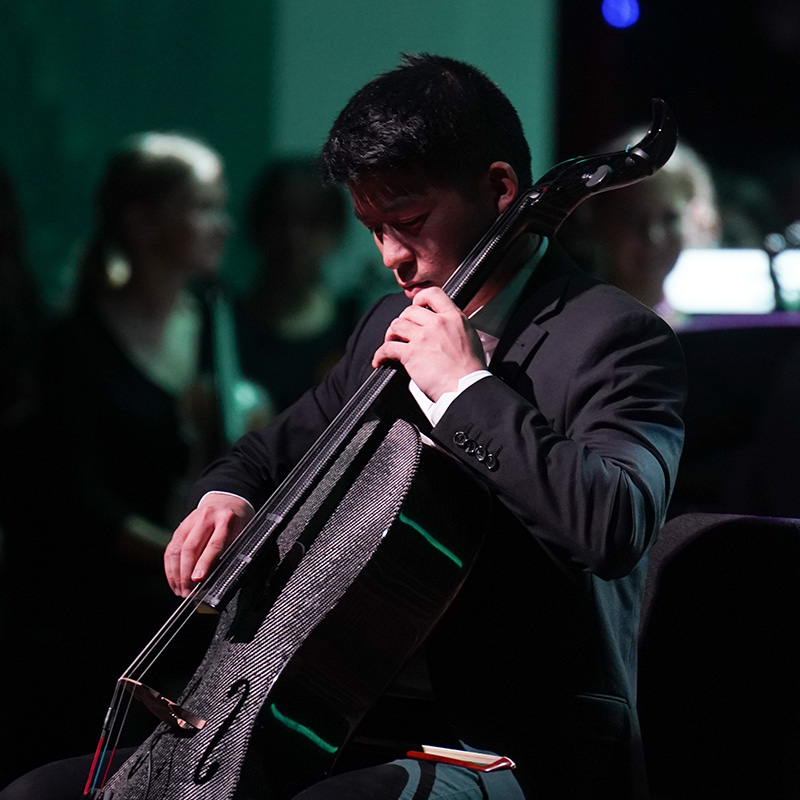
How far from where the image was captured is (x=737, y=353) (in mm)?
2479

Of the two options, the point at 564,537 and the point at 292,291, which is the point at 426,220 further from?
the point at 292,291

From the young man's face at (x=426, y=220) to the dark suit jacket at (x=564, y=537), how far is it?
139mm

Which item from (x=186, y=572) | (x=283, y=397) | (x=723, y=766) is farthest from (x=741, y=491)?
(x=283, y=397)

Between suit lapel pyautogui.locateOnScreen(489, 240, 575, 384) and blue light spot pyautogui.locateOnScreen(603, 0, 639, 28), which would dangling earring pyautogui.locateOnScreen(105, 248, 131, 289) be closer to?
suit lapel pyautogui.locateOnScreen(489, 240, 575, 384)

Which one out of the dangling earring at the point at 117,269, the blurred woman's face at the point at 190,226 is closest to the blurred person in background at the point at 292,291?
the blurred woman's face at the point at 190,226

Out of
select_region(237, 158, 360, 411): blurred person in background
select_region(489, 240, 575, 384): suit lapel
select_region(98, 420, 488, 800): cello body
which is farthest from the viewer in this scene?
select_region(237, 158, 360, 411): blurred person in background

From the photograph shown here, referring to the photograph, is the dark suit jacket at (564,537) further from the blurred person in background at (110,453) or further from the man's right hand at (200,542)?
the blurred person in background at (110,453)

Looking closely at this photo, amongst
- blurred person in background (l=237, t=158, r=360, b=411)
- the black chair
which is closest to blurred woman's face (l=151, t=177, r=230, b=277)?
blurred person in background (l=237, t=158, r=360, b=411)

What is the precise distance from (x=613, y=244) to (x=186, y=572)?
1638mm

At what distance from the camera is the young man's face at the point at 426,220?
4.63 ft

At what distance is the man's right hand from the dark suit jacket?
0.32 m

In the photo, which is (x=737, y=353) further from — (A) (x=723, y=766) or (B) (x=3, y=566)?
(B) (x=3, y=566)

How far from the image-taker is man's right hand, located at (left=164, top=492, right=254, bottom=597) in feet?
4.73

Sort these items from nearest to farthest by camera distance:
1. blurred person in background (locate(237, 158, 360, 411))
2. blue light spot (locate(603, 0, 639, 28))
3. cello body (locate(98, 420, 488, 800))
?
cello body (locate(98, 420, 488, 800)) < blurred person in background (locate(237, 158, 360, 411)) < blue light spot (locate(603, 0, 639, 28))
